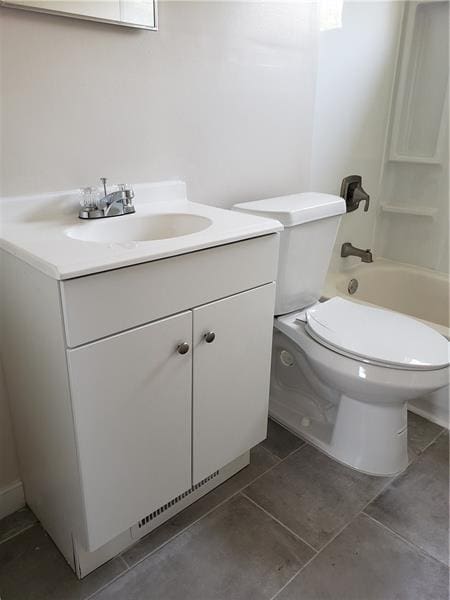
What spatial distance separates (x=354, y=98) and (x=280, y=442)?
1.45 metres

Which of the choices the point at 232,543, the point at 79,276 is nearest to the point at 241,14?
the point at 79,276

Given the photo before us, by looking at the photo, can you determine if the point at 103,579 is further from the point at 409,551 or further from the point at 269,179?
the point at 269,179

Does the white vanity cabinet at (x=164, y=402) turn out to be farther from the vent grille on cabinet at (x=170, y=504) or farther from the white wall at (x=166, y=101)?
the white wall at (x=166, y=101)

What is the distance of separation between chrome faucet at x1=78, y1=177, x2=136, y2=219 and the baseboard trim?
81cm

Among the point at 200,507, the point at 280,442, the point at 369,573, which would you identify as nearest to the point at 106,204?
the point at 200,507

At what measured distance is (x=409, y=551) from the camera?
1.23m

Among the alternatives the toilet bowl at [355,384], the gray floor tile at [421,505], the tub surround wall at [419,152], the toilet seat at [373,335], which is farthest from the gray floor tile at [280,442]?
the tub surround wall at [419,152]

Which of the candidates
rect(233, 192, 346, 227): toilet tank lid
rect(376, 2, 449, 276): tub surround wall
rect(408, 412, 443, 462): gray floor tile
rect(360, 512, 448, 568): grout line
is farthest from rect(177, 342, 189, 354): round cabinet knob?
rect(376, 2, 449, 276): tub surround wall

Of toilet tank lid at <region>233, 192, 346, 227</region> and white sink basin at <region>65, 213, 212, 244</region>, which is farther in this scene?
toilet tank lid at <region>233, 192, 346, 227</region>

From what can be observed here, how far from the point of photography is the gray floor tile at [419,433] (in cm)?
160

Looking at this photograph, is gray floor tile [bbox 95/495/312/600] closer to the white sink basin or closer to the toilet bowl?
the toilet bowl

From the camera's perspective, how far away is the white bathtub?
2137mm

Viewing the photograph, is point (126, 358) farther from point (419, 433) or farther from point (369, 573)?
point (419, 433)

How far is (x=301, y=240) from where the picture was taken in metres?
1.44
